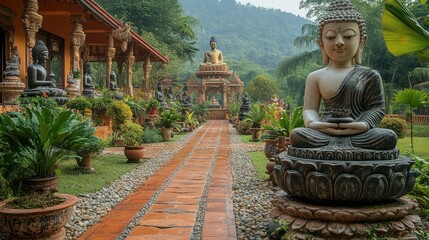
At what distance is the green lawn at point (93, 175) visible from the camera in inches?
201

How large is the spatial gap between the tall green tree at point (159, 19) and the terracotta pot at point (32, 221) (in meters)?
24.7

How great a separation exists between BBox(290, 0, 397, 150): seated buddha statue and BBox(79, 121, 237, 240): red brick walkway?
1.15 meters

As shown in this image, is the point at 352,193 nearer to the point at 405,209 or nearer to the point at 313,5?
the point at 405,209

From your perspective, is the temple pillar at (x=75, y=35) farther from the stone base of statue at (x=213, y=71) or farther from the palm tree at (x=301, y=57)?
the palm tree at (x=301, y=57)

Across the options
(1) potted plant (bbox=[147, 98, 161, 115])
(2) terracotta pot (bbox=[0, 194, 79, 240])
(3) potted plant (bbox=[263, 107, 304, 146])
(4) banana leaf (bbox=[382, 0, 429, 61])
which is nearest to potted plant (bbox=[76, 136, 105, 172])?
(3) potted plant (bbox=[263, 107, 304, 146])

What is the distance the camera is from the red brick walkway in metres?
3.37

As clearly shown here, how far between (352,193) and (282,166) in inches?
23.6

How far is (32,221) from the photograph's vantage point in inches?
115

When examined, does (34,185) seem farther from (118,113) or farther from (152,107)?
(152,107)

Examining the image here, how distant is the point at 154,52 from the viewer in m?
17.7

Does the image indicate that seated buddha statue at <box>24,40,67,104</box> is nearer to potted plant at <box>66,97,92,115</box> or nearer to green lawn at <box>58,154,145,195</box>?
green lawn at <box>58,154,145,195</box>

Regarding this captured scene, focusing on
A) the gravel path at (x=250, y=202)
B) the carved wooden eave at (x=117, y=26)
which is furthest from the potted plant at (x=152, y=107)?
the gravel path at (x=250, y=202)

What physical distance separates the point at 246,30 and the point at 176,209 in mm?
78686

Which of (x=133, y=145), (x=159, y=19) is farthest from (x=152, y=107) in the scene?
Answer: (x=159, y=19)
